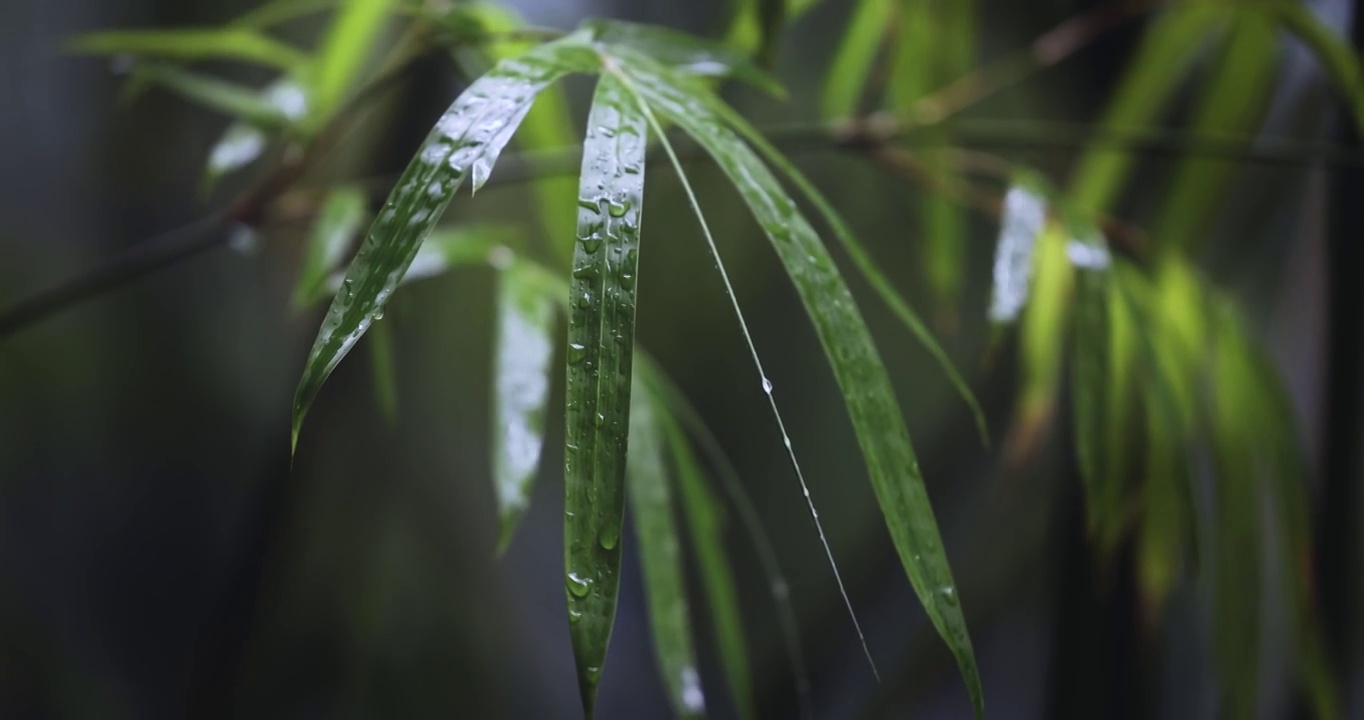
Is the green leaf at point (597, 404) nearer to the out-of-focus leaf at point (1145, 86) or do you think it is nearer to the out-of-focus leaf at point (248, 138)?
the out-of-focus leaf at point (248, 138)

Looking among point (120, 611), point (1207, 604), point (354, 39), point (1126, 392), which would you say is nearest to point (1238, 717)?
point (1126, 392)

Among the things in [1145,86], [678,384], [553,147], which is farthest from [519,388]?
[1145,86]

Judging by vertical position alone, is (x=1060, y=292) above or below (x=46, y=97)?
below

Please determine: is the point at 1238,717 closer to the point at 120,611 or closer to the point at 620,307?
the point at 620,307

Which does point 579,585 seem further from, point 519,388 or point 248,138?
point 248,138

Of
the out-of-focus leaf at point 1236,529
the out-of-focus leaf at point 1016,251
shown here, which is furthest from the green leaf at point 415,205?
the out-of-focus leaf at point 1236,529
